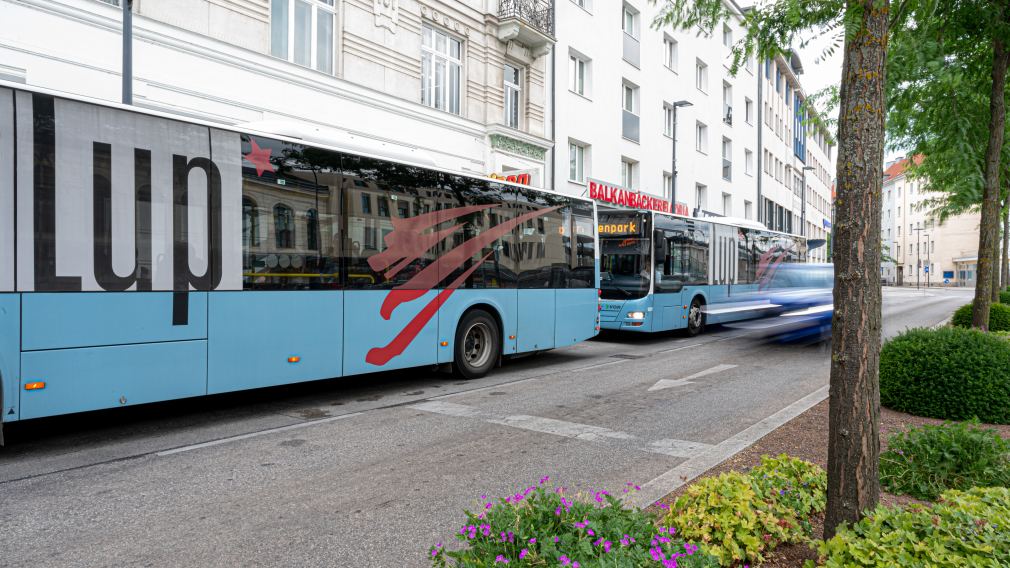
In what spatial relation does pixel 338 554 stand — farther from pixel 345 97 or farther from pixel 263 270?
pixel 345 97

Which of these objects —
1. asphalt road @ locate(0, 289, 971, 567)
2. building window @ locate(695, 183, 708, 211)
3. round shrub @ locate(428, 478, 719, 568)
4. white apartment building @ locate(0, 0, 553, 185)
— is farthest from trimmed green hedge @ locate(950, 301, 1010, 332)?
building window @ locate(695, 183, 708, 211)

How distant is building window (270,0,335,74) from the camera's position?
1370 centimetres

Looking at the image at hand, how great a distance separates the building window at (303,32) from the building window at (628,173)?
46.8 feet

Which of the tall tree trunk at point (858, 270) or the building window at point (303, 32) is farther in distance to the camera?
the building window at point (303, 32)

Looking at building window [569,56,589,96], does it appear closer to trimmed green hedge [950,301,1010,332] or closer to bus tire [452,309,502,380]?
trimmed green hedge [950,301,1010,332]

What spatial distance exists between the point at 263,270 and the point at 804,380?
785cm

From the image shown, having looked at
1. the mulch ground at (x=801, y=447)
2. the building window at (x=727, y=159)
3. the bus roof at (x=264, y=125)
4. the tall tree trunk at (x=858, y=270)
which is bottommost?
the mulch ground at (x=801, y=447)

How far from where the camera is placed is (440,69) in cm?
1739

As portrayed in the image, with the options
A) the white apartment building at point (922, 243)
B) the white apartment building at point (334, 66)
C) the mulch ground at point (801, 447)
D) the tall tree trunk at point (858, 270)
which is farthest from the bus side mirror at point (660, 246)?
the white apartment building at point (922, 243)

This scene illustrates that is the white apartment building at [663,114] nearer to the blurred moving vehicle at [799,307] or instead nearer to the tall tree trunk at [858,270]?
the blurred moving vehicle at [799,307]

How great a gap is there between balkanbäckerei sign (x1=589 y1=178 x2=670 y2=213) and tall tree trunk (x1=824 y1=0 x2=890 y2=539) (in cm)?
1934

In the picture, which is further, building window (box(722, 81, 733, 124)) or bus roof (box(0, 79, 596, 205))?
building window (box(722, 81, 733, 124))

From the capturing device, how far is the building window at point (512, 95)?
1952cm

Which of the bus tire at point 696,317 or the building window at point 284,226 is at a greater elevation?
the building window at point 284,226
